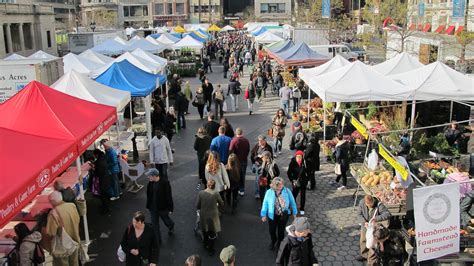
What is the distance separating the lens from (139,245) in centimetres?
603

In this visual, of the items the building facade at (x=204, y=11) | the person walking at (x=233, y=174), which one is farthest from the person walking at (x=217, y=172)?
the building facade at (x=204, y=11)

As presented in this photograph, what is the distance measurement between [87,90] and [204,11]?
262 feet

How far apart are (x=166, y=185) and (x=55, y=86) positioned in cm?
466

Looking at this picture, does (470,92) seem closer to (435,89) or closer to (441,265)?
(435,89)

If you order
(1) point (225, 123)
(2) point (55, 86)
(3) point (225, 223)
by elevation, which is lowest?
(3) point (225, 223)

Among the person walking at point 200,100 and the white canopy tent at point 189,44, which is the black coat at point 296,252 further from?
the white canopy tent at point 189,44

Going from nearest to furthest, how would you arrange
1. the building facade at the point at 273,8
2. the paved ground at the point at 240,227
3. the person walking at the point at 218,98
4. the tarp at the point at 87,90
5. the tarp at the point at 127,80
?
the paved ground at the point at 240,227, the tarp at the point at 87,90, the tarp at the point at 127,80, the person walking at the point at 218,98, the building facade at the point at 273,8

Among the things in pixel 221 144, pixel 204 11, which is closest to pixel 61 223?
pixel 221 144

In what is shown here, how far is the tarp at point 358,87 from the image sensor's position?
11.8 meters

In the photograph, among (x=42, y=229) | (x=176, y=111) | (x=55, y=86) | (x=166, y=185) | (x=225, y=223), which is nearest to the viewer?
(x=42, y=229)

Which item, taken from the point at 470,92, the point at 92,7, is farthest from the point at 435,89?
the point at 92,7

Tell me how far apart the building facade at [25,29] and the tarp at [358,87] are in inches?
1469

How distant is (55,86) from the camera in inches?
416

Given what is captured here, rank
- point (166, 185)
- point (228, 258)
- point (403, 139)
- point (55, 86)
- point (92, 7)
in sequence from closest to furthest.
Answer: point (228, 258) → point (166, 185) → point (55, 86) → point (403, 139) → point (92, 7)
